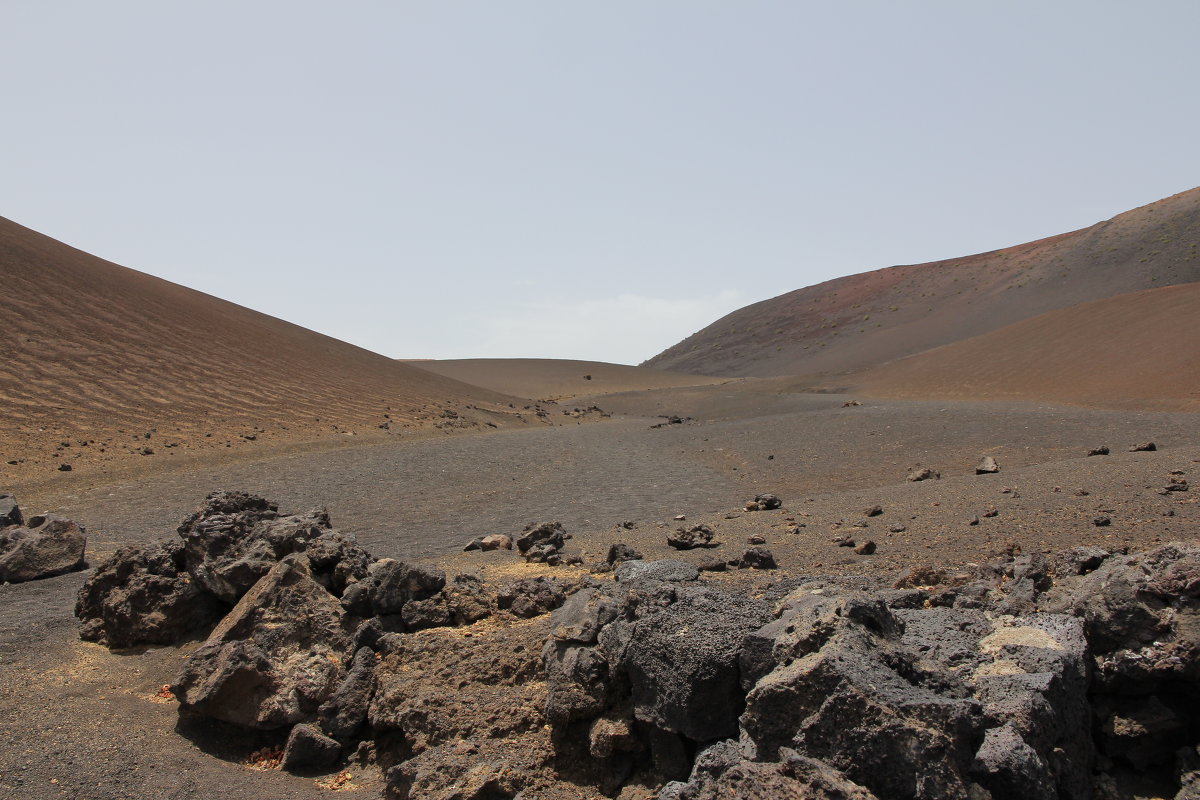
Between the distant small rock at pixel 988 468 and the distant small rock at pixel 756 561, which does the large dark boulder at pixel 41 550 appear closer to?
the distant small rock at pixel 756 561

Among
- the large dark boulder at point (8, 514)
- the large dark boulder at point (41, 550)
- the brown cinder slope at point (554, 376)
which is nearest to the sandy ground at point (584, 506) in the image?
the large dark boulder at point (41, 550)

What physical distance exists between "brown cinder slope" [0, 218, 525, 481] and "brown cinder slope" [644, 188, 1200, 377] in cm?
3078

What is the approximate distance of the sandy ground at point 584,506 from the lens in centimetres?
394

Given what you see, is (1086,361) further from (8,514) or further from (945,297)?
(945,297)

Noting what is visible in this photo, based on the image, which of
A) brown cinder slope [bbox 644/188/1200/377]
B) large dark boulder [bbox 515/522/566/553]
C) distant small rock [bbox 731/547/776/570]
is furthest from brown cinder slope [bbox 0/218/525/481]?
brown cinder slope [bbox 644/188/1200/377]

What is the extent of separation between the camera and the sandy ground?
3941 mm

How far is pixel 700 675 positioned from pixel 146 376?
739 inches

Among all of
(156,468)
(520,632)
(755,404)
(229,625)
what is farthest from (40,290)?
(755,404)

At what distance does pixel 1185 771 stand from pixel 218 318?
96.8 ft

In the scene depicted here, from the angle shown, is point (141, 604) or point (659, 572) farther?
point (141, 604)

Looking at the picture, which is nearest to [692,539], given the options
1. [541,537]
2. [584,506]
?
[541,537]

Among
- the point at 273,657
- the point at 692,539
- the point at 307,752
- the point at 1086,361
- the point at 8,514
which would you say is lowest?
the point at 8,514

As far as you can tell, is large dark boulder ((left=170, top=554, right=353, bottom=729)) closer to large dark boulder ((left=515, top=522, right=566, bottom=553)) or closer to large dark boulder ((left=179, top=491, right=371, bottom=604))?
large dark boulder ((left=179, top=491, right=371, bottom=604))

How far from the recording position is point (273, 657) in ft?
14.5
